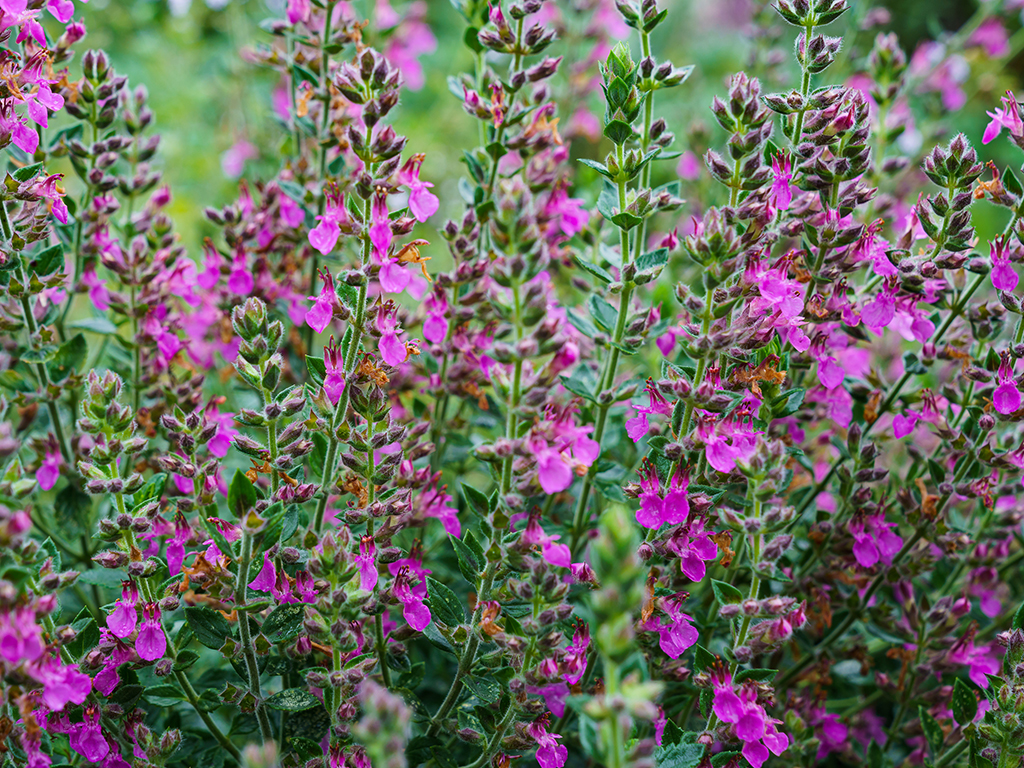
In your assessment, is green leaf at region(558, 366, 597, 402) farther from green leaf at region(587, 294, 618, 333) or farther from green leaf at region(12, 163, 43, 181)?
green leaf at region(12, 163, 43, 181)

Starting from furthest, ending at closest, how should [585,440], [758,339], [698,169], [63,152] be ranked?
1. [698,169]
2. [63,152]
3. [758,339]
4. [585,440]

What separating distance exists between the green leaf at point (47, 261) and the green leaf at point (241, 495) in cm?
100

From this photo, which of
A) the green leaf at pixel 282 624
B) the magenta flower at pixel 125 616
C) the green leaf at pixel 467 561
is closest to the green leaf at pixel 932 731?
the green leaf at pixel 467 561

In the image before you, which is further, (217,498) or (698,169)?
(698,169)

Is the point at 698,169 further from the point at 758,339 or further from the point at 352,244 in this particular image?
the point at 758,339

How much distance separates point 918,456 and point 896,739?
0.91 m

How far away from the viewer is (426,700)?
296cm

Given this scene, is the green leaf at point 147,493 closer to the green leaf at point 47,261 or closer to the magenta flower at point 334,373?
the magenta flower at point 334,373

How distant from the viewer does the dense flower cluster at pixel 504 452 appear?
6.22 ft

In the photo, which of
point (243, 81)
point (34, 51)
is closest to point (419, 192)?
point (34, 51)

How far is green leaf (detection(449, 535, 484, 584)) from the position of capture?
2070 millimetres

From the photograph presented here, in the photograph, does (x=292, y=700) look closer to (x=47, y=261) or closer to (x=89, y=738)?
(x=89, y=738)

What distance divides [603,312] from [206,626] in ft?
4.19

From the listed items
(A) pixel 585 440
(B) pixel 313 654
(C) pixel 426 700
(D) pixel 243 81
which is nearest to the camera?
(A) pixel 585 440
